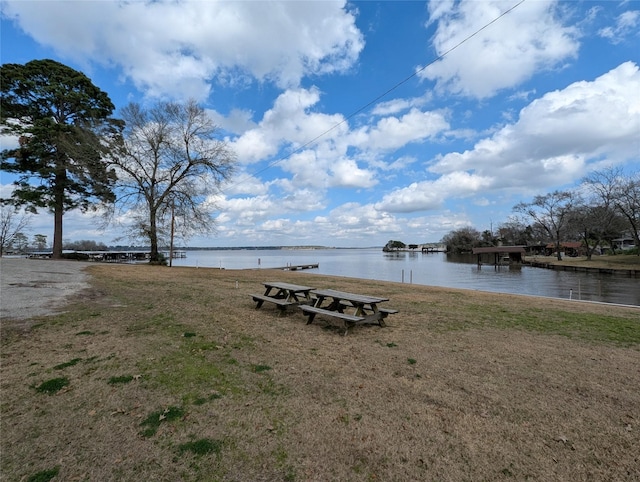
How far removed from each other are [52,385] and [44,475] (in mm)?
1551

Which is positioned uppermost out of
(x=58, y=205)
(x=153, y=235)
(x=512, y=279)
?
(x=58, y=205)

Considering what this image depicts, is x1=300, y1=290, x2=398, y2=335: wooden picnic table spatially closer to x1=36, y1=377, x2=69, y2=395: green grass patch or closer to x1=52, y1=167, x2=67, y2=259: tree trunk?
x1=36, y1=377, x2=69, y2=395: green grass patch

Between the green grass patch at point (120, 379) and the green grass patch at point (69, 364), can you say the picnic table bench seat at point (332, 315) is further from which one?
the green grass patch at point (69, 364)

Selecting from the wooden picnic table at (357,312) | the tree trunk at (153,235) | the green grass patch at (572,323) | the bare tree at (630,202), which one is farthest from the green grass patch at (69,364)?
the bare tree at (630,202)

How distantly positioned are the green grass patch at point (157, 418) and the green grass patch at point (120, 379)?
87 centimetres

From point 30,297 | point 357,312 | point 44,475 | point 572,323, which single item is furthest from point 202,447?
point 30,297

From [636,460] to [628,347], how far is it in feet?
12.0

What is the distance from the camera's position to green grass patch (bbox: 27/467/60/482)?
2.08 m

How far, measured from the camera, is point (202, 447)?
241 cm

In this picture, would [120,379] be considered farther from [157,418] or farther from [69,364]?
[157,418]

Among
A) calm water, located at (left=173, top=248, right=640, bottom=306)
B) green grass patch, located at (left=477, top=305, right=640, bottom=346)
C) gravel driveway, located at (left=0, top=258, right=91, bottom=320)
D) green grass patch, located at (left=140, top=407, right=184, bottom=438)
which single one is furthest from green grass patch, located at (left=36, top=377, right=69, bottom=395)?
calm water, located at (left=173, top=248, right=640, bottom=306)

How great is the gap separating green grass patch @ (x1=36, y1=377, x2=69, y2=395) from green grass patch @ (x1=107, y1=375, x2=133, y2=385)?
0.43 m

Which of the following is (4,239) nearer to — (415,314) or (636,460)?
(415,314)

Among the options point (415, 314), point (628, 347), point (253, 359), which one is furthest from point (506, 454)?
point (415, 314)
